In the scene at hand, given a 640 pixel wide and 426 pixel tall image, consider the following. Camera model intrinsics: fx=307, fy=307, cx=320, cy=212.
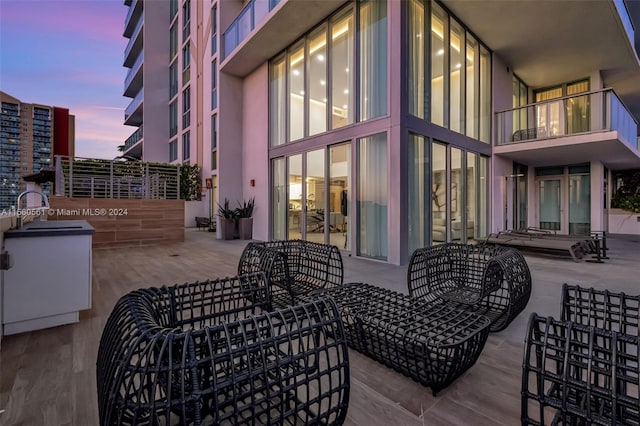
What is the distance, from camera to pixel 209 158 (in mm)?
12422

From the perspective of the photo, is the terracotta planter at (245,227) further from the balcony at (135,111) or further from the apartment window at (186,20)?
the balcony at (135,111)

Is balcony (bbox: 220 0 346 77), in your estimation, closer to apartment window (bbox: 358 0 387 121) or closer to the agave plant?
apartment window (bbox: 358 0 387 121)

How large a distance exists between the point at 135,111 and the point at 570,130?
21923 millimetres

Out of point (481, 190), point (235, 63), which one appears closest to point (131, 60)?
point (235, 63)

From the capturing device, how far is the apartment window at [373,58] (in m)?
6.01

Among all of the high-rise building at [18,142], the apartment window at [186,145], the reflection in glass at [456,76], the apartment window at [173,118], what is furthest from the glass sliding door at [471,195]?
the apartment window at [173,118]

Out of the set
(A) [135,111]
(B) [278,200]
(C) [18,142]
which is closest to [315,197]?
(B) [278,200]

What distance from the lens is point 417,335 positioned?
5.74 ft

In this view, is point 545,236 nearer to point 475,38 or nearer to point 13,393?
point 475,38

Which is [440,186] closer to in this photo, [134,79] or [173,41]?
[173,41]

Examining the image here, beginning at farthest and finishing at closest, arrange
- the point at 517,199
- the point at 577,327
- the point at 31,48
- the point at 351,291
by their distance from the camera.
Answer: the point at 517,199
the point at 31,48
the point at 351,291
the point at 577,327

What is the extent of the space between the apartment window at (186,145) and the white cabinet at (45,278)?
1314 cm

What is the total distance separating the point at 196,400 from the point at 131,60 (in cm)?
2751

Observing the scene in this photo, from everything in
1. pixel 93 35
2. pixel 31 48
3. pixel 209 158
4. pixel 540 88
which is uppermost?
pixel 93 35
